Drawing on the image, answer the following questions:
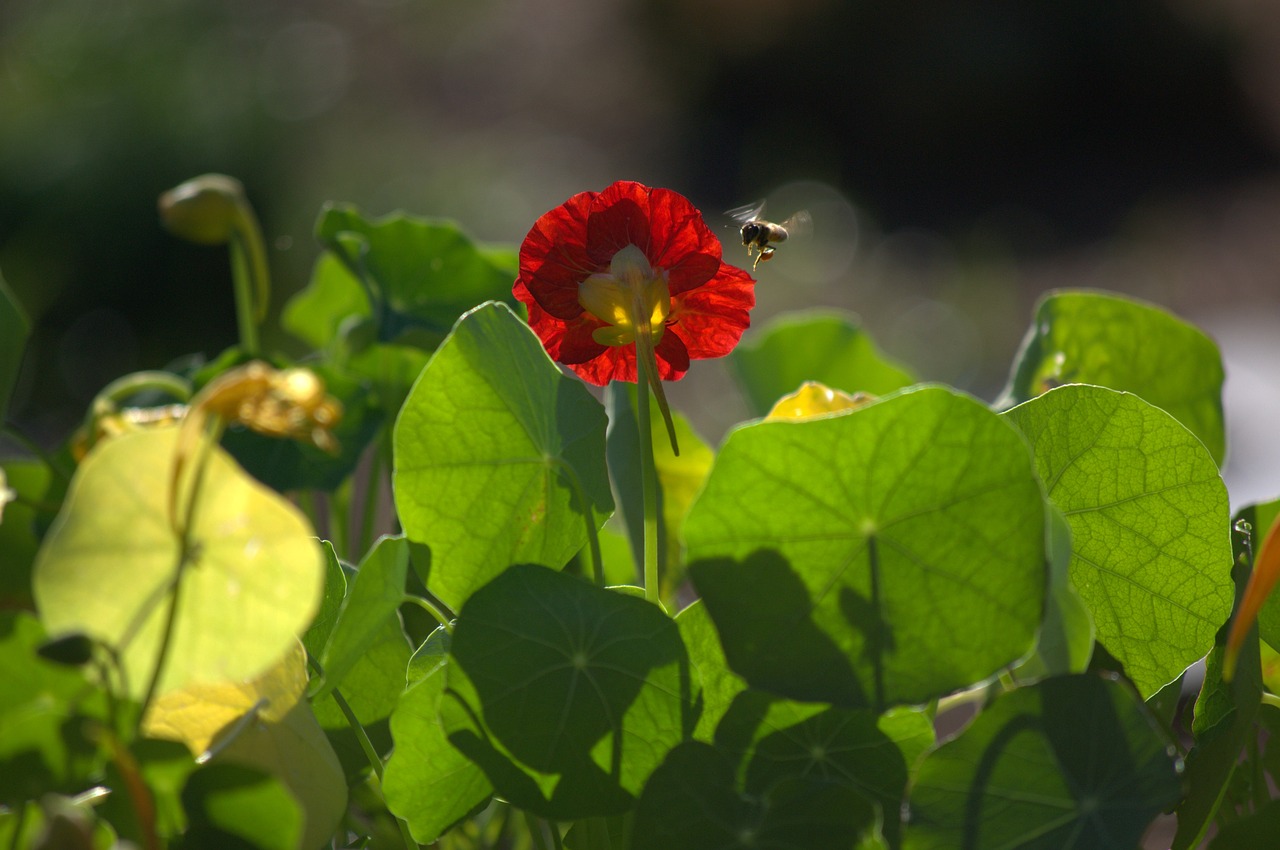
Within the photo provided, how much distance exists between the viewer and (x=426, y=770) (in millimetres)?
323

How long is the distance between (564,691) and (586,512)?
0.17ft

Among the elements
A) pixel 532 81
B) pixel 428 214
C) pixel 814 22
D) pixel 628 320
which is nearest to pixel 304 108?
pixel 428 214

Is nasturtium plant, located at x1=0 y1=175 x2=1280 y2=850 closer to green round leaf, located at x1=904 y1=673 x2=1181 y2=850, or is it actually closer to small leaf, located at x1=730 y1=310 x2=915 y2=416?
green round leaf, located at x1=904 y1=673 x2=1181 y2=850

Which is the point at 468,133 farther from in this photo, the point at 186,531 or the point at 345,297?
the point at 186,531

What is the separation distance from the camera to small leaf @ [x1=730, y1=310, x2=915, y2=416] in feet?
2.06

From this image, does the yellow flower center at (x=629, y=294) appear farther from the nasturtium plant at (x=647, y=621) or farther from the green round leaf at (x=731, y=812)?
the green round leaf at (x=731, y=812)

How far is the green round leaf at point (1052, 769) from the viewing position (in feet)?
0.89

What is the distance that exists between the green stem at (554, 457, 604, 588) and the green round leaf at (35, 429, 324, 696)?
93mm

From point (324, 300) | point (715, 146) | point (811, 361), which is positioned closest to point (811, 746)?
point (811, 361)

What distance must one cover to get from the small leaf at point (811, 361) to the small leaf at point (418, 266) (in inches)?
5.9

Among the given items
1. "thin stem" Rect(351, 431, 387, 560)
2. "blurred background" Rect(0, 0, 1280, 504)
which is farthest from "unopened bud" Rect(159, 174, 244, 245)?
"blurred background" Rect(0, 0, 1280, 504)

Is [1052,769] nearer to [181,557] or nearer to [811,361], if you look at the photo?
[181,557]

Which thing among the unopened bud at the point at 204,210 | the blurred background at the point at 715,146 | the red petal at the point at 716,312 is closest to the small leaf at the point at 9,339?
the unopened bud at the point at 204,210

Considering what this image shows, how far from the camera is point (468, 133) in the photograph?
5273mm
